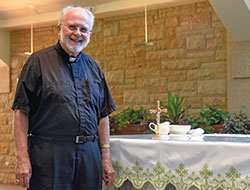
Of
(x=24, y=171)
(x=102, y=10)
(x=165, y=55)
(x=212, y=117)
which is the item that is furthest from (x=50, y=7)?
(x=24, y=171)

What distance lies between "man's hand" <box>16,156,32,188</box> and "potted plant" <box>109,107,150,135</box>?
112 inches

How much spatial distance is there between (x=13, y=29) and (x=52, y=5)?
1.54m

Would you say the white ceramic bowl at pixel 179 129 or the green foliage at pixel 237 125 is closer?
the white ceramic bowl at pixel 179 129

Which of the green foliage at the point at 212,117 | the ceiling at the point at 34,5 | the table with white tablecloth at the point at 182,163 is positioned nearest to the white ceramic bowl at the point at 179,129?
the table with white tablecloth at the point at 182,163

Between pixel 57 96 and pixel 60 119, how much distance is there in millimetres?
128

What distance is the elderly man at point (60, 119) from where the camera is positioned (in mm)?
2035

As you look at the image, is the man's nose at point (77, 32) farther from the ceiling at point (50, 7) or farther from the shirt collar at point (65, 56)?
the ceiling at point (50, 7)

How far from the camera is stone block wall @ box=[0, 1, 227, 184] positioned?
5.52 m

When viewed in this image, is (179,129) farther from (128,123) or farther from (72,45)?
(128,123)

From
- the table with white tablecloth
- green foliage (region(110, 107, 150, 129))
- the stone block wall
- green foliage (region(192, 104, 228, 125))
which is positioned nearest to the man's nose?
the table with white tablecloth

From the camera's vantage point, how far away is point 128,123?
4949 mm

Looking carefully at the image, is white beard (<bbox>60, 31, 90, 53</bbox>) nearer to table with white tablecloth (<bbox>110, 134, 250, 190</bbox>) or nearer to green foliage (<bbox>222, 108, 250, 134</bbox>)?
table with white tablecloth (<bbox>110, 134, 250, 190</bbox>)

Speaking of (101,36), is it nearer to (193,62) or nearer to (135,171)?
(193,62)

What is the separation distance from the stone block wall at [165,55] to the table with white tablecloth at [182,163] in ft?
10.0
